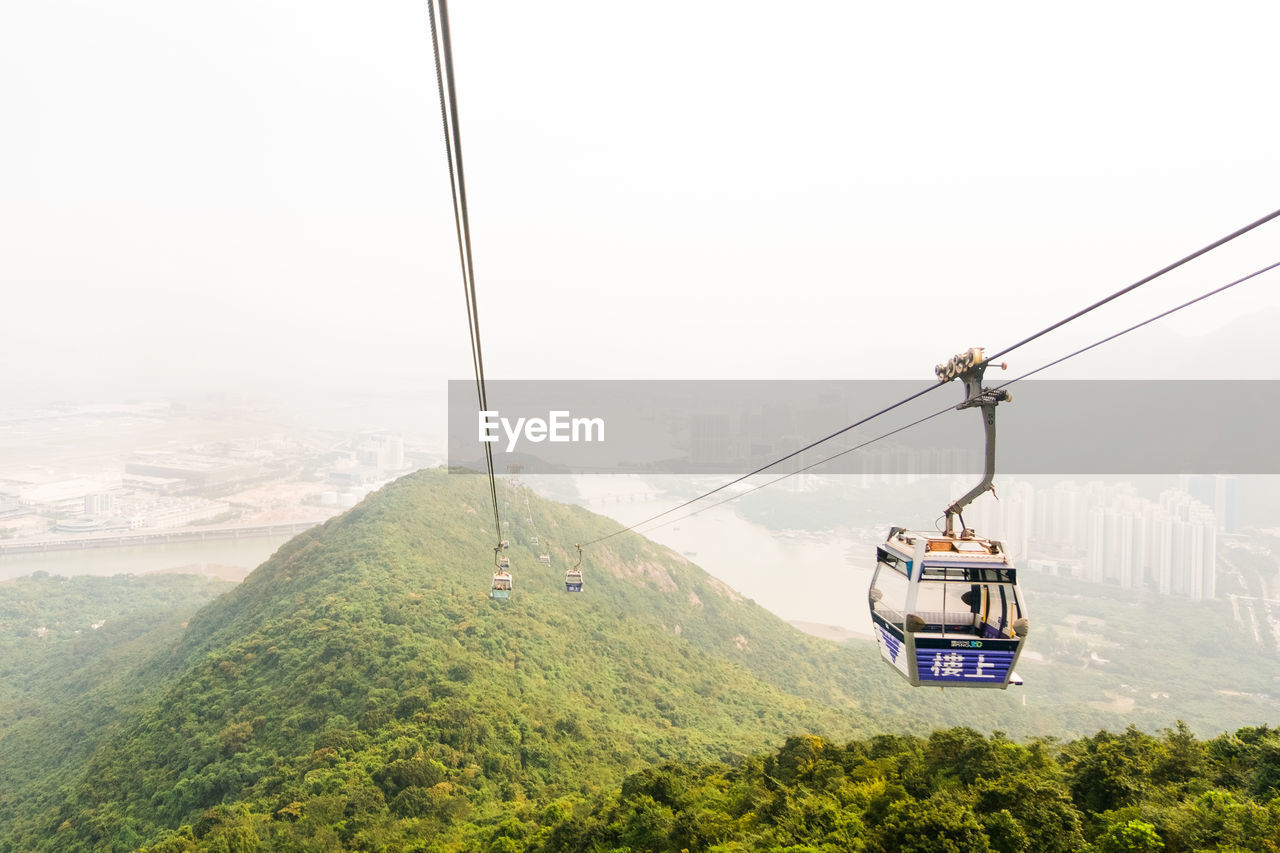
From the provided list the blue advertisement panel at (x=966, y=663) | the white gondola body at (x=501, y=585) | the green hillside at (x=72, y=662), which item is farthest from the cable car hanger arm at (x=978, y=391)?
the green hillside at (x=72, y=662)

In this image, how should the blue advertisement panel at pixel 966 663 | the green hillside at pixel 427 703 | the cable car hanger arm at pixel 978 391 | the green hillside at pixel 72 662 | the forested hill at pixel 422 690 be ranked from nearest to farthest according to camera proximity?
the cable car hanger arm at pixel 978 391 < the blue advertisement panel at pixel 966 663 < the green hillside at pixel 427 703 < the forested hill at pixel 422 690 < the green hillside at pixel 72 662

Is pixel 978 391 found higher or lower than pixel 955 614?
higher

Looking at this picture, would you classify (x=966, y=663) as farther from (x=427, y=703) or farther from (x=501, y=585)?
(x=427, y=703)

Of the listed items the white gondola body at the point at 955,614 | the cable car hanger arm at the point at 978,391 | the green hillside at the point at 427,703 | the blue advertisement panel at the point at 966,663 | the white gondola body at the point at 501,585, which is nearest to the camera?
the cable car hanger arm at the point at 978,391

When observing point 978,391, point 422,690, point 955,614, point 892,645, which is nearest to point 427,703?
point 422,690

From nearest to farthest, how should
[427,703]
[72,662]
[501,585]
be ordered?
[501,585] < [427,703] < [72,662]

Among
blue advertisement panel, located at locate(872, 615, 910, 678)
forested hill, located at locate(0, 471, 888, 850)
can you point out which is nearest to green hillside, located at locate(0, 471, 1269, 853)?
forested hill, located at locate(0, 471, 888, 850)

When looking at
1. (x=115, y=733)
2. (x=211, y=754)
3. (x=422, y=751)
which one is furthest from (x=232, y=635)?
(x=422, y=751)

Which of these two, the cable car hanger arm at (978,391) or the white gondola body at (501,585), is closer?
the cable car hanger arm at (978,391)

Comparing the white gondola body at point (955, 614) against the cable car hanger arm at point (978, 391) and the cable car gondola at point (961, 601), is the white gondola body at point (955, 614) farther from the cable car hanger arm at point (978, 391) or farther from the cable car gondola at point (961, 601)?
the cable car hanger arm at point (978, 391)
